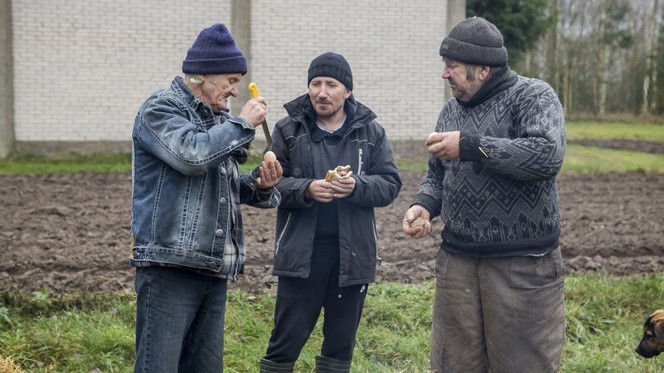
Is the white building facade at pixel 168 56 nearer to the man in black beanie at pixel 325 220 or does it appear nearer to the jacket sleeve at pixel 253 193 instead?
the man in black beanie at pixel 325 220

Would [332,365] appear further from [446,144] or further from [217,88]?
[217,88]

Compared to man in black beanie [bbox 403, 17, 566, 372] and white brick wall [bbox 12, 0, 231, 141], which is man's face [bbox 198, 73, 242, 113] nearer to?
man in black beanie [bbox 403, 17, 566, 372]

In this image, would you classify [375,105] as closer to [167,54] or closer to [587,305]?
[167,54]

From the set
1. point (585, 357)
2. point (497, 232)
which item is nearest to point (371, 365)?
point (585, 357)

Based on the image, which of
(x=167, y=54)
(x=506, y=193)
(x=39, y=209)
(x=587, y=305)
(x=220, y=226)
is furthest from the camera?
(x=167, y=54)

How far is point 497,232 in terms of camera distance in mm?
4082

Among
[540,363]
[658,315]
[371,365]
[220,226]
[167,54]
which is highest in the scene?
[167,54]

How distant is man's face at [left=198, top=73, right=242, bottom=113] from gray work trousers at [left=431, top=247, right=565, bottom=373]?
130cm

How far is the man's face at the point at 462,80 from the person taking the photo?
4.15m

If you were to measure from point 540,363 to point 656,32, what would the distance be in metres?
41.7

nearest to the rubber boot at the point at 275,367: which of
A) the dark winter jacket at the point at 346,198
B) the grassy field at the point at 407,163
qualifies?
the dark winter jacket at the point at 346,198

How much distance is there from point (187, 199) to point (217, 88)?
0.48m

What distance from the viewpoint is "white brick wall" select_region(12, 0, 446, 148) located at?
15727mm

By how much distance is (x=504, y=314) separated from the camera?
4121mm
